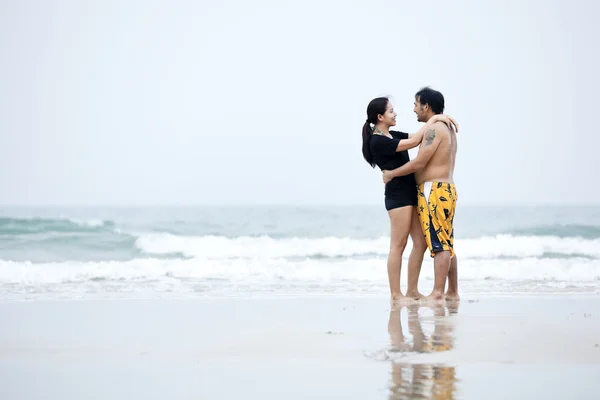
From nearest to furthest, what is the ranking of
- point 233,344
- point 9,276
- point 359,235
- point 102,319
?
point 233,344 < point 102,319 < point 9,276 < point 359,235

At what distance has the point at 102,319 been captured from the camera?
20.3ft

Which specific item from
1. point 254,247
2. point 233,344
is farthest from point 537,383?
point 254,247

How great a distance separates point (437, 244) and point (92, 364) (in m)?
3.36

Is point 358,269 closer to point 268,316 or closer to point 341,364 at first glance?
point 268,316

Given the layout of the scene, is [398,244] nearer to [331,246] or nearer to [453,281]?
[453,281]

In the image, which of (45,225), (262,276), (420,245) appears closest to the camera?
(420,245)

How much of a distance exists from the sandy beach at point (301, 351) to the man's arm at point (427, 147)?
4.09 ft

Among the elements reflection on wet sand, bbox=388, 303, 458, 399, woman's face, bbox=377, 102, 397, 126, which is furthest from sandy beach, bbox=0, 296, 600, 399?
woman's face, bbox=377, 102, 397, 126

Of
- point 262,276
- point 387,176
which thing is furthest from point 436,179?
point 262,276

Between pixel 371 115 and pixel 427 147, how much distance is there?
0.62 metres

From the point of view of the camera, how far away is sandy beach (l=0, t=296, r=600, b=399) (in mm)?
3752

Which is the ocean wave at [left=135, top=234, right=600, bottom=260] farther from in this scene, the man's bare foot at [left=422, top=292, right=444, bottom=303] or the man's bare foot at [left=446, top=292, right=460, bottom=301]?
the man's bare foot at [left=422, top=292, right=444, bottom=303]

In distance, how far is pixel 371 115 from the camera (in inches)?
266

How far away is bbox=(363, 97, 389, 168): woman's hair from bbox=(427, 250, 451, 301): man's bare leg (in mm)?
1064
